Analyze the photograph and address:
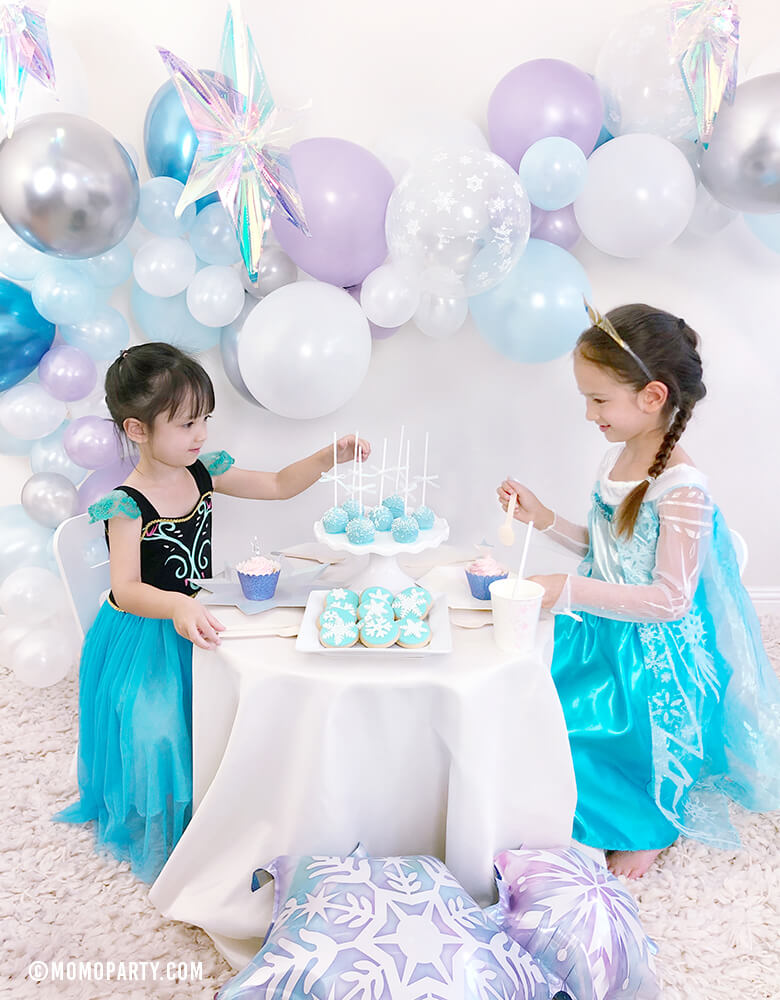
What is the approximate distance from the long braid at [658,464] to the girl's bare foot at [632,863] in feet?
2.01

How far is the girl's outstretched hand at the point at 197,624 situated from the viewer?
122cm

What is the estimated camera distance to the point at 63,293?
1.81 metres

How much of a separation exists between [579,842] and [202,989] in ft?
2.36

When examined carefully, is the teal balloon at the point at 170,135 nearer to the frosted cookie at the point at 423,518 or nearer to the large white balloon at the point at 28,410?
the large white balloon at the point at 28,410

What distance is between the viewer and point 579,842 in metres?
1.46

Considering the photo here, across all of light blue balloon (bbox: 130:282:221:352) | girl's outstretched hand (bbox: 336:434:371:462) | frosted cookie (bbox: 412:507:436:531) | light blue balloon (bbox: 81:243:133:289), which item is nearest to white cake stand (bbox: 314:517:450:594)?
frosted cookie (bbox: 412:507:436:531)

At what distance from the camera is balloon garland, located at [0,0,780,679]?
1.62 meters

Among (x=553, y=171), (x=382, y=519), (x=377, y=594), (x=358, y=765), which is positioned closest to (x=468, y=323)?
(x=553, y=171)

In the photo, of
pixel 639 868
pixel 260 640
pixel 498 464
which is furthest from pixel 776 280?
pixel 260 640

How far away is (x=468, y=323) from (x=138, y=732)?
56.0 inches

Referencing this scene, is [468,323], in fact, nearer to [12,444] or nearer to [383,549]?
[383,549]

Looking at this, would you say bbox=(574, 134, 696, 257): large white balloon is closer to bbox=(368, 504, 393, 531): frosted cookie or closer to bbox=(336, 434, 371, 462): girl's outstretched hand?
bbox=(336, 434, 371, 462): girl's outstretched hand

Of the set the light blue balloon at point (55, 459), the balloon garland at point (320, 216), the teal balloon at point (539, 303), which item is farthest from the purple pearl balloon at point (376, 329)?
the light blue balloon at point (55, 459)

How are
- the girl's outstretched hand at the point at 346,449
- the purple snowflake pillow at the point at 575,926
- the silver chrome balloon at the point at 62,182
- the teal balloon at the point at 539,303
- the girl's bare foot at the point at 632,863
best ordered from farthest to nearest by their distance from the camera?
1. the teal balloon at the point at 539,303
2. the girl's outstretched hand at the point at 346,449
3. the silver chrome balloon at the point at 62,182
4. the girl's bare foot at the point at 632,863
5. the purple snowflake pillow at the point at 575,926
